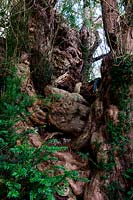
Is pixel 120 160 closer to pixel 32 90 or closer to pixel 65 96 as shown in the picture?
pixel 65 96

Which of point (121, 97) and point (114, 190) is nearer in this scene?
point (114, 190)

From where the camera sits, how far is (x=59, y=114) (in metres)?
4.41

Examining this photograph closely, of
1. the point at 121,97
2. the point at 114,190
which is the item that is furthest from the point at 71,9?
the point at 114,190

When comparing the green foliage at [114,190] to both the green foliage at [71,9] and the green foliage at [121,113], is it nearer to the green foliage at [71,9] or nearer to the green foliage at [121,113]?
the green foliage at [121,113]

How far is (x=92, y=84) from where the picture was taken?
5262 millimetres

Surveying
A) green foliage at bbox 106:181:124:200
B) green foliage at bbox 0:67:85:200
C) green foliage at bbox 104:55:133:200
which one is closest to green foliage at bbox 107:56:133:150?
green foliage at bbox 104:55:133:200

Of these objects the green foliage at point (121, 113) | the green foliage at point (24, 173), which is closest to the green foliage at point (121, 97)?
the green foliage at point (121, 113)

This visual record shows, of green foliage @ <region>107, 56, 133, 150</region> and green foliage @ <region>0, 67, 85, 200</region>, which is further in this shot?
green foliage @ <region>107, 56, 133, 150</region>

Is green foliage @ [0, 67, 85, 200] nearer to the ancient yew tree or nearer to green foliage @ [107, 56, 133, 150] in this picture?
the ancient yew tree

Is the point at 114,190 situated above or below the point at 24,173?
below

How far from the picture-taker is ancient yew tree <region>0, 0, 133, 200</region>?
2.83 m

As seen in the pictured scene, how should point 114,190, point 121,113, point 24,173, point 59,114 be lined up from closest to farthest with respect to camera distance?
point 24,173 < point 114,190 < point 121,113 < point 59,114

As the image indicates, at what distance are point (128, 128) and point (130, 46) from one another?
48.1 inches

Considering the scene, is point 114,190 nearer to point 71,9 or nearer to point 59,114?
point 59,114
